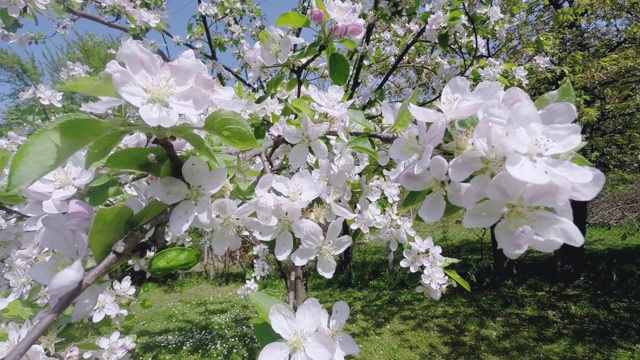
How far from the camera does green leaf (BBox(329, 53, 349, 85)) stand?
131cm

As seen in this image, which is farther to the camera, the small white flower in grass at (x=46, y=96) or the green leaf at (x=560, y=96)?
the small white flower in grass at (x=46, y=96)

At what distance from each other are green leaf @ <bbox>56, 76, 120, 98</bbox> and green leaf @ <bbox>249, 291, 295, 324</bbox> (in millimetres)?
462

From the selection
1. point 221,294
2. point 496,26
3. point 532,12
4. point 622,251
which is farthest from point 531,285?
point 221,294

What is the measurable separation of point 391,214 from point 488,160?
59.6 inches

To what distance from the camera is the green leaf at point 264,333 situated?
32.0 inches

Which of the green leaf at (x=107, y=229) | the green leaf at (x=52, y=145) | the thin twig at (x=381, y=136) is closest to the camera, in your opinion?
the green leaf at (x=52, y=145)

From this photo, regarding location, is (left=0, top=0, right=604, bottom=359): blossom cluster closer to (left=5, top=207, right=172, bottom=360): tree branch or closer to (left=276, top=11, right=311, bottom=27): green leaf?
(left=5, top=207, right=172, bottom=360): tree branch

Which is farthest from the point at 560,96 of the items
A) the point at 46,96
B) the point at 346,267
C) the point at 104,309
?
the point at 346,267

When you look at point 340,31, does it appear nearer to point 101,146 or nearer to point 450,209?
point 450,209

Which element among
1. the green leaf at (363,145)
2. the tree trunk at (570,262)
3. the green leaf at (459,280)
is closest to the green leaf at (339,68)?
the green leaf at (363,145)

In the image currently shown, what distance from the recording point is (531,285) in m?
6.92

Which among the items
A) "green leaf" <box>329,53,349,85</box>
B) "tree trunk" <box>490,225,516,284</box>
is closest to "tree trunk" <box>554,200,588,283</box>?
"tree trunk" <box>490,225,516,284</box>

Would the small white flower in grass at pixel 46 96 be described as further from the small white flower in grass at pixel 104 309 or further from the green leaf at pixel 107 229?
the green leaf at pixel 107 229

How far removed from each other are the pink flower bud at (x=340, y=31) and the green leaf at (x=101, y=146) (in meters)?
0.83
